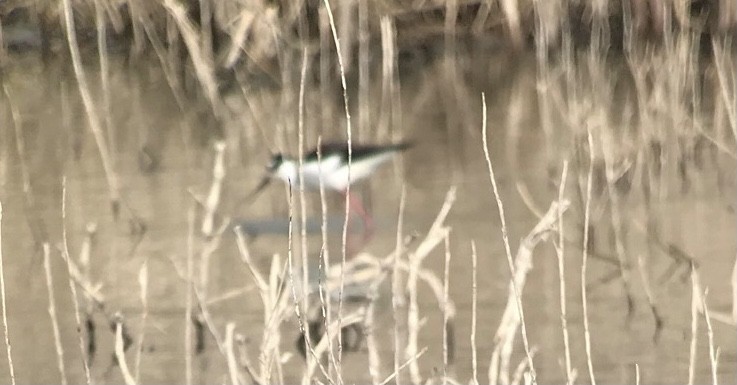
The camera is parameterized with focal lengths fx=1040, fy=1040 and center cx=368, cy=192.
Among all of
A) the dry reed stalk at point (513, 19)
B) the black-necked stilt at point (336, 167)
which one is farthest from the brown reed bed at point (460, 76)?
the black-necked stilt at point (336, 167)

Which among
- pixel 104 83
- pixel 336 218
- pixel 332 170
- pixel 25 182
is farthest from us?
pixel 104 83

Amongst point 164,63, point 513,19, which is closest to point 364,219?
point 513,19

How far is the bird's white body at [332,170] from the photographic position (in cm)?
323

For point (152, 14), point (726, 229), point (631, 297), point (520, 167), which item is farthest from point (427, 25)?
point (631, 297)

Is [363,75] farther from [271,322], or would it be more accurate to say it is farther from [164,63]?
[271,322]

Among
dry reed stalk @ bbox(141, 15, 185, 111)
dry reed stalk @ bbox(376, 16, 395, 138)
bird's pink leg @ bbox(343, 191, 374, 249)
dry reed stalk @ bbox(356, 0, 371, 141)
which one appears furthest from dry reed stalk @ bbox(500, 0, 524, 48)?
bird's pink leg @ bbox(343, 191, 374, 249)

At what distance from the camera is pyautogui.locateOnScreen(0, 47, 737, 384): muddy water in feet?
8.07

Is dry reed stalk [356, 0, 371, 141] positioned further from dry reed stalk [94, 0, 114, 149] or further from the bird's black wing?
dry reed stalk [94, 0, 114, 149]

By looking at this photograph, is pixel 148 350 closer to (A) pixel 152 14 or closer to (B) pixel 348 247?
(B) pixel 348 247

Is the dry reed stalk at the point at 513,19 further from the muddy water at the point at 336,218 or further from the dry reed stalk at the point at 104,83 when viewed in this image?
Result: the dry reed stalk at the point at 104,83

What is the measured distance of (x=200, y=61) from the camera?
4.89 m

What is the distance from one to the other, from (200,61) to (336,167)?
187 cm

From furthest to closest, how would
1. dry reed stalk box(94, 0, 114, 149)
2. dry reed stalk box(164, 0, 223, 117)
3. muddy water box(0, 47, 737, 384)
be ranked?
dry reed stalk box(164, 0, 223, 117)
dry reed stalk box(94, 0, 114, 149)
muddy water box(0, 47, 737, 384)

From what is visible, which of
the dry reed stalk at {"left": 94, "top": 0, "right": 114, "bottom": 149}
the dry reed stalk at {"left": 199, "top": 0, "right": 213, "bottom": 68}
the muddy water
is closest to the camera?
the muddy water
